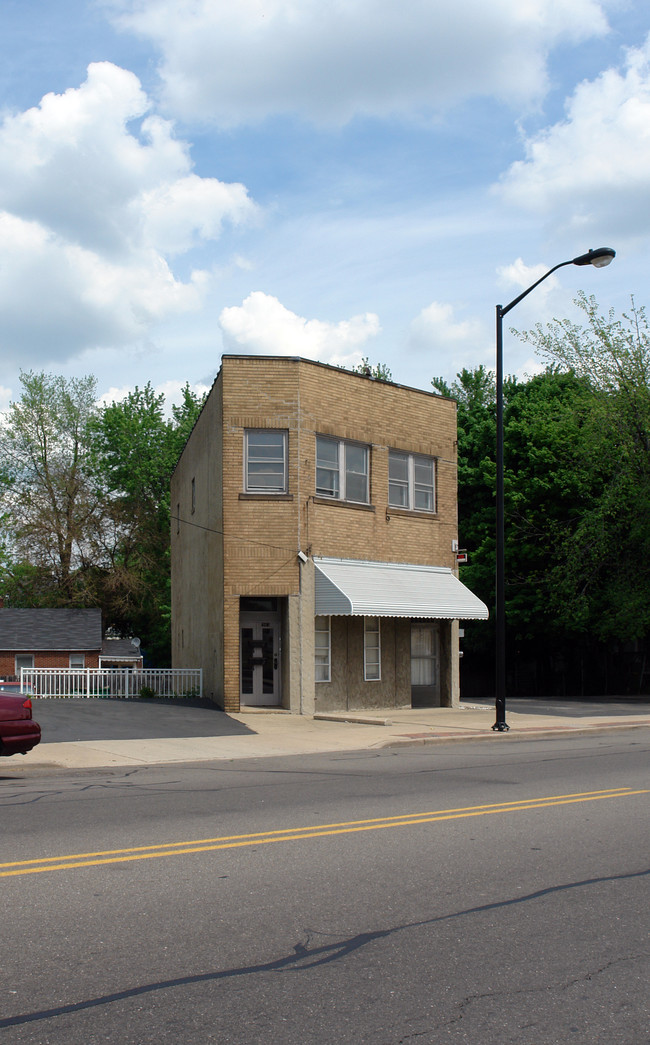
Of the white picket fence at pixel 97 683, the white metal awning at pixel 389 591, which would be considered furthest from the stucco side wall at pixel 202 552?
the white metal awning at pixel 389 591

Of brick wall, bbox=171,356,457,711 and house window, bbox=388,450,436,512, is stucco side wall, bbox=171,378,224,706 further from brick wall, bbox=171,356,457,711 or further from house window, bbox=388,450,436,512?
house window, bbox=388,450,436,512

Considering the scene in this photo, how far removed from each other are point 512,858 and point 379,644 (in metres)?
16.7

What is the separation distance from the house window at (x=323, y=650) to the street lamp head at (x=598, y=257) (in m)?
9.99

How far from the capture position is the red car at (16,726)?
1198 cm

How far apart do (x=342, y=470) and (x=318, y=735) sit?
7.51m

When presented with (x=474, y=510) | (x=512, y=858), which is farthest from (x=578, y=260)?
(x=474, y=510)

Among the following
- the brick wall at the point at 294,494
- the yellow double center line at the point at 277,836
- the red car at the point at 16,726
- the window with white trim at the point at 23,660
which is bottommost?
the window with white trim at the point at 23,660

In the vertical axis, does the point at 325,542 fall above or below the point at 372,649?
above

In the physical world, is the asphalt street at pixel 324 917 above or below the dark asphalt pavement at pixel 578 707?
above

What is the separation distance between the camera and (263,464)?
22.3 meters

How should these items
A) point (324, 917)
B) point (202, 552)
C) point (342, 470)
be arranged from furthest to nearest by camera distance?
point (202, 552) < point (342, 470) < point (324, 917)

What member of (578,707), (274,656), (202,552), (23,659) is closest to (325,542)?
(274,656)

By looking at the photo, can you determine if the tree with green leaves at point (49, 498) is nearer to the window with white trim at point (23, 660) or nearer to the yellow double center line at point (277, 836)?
the window with white trim at point (23, 660)

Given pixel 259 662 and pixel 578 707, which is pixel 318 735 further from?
pixel 578 707
